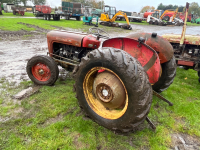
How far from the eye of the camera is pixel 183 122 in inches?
101

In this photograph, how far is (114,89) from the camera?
1.92m

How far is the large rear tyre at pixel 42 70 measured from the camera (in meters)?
3.30

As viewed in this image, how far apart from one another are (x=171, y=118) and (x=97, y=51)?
6.05 feet

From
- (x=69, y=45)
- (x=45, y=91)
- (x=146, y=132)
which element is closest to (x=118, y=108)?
(x=146, y=132)

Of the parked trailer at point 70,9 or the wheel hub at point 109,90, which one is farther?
the parked trailer at point 70,9

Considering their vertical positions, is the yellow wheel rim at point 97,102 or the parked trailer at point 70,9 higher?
the parked trailer at point 70,9

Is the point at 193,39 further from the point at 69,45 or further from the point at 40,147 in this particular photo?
the point at 40,147

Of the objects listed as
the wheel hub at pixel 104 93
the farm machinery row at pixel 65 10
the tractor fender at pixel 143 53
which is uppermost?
the farm machinery row at pixel 65 10

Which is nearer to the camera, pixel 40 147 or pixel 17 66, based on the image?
pixel 40 147

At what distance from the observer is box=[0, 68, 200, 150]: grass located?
1993mm

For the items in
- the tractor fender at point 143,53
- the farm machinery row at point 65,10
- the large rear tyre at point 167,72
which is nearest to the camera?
the tractor fender at point 143,53

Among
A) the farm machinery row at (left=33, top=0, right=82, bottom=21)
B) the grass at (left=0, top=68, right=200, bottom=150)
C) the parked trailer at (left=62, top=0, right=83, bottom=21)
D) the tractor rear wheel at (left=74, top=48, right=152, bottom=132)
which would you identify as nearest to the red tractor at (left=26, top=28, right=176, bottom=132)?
the tractor rear wheel at (left=74, top=48, right=152, bottom=132)

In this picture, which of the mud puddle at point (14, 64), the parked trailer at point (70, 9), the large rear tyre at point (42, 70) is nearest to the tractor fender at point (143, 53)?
the large rear tyre at point (42, 70)

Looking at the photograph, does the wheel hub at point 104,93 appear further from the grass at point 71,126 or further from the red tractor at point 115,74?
the grass at point 71,126
